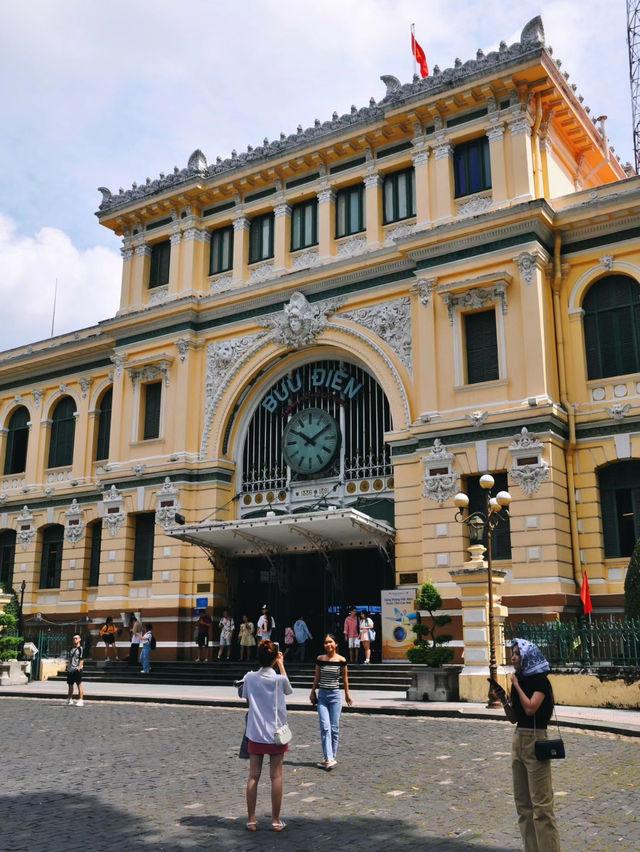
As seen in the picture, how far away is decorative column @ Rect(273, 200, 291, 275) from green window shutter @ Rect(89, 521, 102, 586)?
13.1 m

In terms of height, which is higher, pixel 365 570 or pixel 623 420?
pixel 623 420

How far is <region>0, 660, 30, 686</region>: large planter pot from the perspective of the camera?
2575 centimetres

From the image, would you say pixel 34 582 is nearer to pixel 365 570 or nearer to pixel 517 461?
pixel 365 570

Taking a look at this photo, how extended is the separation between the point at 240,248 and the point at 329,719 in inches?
898

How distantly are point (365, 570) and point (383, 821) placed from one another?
19.0m

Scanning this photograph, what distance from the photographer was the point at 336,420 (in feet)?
93.9

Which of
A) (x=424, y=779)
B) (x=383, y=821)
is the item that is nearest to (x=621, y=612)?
(x=424, y=779)

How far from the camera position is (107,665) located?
28531mm

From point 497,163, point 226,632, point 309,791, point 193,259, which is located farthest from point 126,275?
point 309,791

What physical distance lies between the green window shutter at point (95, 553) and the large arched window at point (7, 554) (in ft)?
15.6

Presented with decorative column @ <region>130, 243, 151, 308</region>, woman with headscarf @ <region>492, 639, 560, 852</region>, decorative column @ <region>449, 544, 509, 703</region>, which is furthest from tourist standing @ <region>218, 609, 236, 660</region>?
woman with headscarf @ <region>492, 639, 560, 852</region>

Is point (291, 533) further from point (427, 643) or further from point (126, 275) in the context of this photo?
point (126, 275)

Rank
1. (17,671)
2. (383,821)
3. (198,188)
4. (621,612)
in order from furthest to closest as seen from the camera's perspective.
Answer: (198,188) < (17,671) < (621,612) < (383,821)

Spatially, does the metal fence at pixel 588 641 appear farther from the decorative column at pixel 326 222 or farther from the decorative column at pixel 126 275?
the decorative column at pixel 126 275
